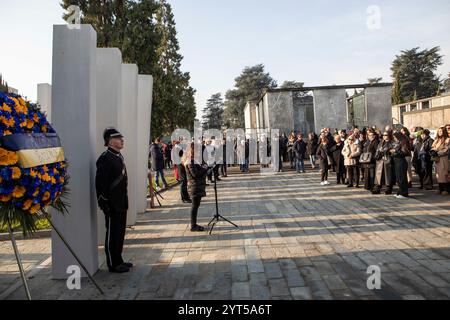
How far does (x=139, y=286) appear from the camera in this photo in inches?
198

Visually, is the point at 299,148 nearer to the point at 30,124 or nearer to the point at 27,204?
the point at 30,124

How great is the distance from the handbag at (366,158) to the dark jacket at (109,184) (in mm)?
8891

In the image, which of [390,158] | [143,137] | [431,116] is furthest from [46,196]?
[431,116]

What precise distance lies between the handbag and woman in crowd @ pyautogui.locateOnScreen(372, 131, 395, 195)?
1.27 ft

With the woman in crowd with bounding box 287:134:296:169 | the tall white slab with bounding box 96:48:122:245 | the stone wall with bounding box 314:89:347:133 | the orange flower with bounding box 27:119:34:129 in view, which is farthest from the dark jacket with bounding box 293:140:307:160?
the orange flower with bounding box 27:119:34:129

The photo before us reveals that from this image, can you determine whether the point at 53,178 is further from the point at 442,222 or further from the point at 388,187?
the point at 388,187

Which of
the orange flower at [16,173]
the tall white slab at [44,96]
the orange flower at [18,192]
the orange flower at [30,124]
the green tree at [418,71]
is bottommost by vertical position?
the orange flower at [18,192]

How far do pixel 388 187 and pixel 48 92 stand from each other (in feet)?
38.3

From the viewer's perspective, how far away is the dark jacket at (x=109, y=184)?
555cm

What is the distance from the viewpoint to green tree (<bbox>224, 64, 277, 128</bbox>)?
87.1 meters

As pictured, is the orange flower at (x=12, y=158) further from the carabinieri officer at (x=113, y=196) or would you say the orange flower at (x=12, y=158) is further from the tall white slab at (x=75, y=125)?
the carabinieri officer at (x=113, y=196)

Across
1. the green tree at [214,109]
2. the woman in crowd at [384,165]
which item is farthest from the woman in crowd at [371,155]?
the green tree at [214,109]
